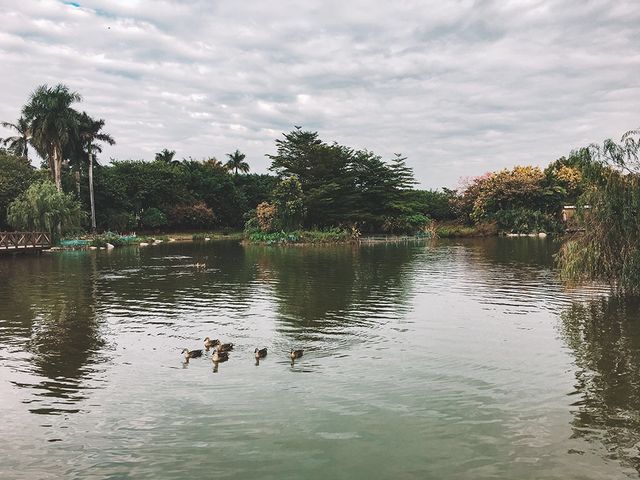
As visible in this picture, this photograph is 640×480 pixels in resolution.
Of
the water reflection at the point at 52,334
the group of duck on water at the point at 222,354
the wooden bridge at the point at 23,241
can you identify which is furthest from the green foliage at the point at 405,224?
the group of duck on water at the point at 222,354

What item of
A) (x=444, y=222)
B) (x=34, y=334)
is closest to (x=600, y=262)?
(x=34, y=334)

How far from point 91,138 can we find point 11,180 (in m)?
14.9

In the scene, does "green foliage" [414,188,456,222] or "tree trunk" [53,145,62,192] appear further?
"green foliage" [414,188,456,222]

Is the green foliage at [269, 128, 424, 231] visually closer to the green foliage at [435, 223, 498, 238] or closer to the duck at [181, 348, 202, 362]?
the green foliage at [435, 223, 498, 238]

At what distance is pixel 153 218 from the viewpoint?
269 ft

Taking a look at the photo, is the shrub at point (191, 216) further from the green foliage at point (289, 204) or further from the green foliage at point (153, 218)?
the green foliage at point (289, 204)

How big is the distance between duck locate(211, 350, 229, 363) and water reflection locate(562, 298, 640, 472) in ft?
26.1

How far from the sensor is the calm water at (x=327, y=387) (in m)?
8.39

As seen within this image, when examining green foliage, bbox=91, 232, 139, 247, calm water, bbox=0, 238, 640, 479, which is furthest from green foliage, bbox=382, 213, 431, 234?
calm water, bbox=0, 238, 640, 479

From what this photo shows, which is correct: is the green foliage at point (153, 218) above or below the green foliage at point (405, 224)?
above

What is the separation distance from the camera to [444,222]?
311ft

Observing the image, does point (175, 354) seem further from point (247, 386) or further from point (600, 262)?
point (600, 262)

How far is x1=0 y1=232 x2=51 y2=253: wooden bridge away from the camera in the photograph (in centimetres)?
4784

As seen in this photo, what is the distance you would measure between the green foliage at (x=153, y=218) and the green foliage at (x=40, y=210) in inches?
974
